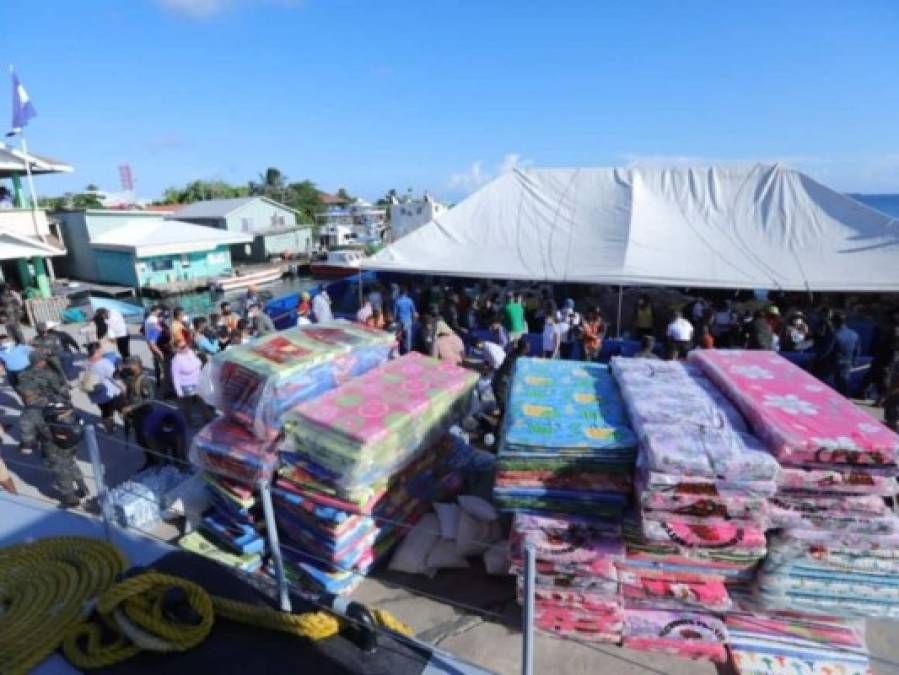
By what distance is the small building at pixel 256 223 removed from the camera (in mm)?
37031

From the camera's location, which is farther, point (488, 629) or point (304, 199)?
point (304, 199)

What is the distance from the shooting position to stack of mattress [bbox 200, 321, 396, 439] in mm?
4328

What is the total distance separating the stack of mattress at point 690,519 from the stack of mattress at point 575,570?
143mm

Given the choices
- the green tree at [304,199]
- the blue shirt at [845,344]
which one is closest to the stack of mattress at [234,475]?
the blue shirt at [845,344]

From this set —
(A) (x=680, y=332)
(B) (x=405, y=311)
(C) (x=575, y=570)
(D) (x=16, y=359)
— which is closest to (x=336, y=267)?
(B) (x=405, y=311)

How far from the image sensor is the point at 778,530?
3.38 metres

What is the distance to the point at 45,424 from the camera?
5.46 m

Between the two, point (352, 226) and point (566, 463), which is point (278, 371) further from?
point (352, 226)

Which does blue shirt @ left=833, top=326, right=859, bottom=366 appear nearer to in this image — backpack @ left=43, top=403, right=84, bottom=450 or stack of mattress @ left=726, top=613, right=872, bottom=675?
stack of mattress @ left=726, top=613, right=872, bottom=675

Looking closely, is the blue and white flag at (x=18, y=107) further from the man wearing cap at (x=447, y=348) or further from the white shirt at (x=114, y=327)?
the man wearing cap at (x=447, y=348)

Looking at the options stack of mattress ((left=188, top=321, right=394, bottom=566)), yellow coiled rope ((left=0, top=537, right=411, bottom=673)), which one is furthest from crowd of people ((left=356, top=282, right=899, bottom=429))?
yellow coiled rope ((left=0, top=537, right=411, bottom=673))

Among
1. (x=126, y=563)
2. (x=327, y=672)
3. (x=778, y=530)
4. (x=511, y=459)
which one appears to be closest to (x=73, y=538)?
(x=126, y=563)

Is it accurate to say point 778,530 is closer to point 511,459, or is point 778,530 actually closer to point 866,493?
point 866,493

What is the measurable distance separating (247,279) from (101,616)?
3117 cm
